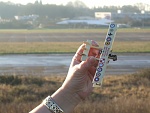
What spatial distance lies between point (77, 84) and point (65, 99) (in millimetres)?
139

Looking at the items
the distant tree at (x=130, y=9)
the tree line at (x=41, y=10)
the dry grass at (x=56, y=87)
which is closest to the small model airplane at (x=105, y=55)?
the dry grass at (x=56, y=87)

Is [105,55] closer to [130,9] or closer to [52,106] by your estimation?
[52,106]

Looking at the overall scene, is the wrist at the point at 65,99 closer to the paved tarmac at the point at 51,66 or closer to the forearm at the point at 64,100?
the forearm at the point at 64,100

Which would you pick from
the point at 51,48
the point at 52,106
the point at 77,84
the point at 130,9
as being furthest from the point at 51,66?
the point at 130,9

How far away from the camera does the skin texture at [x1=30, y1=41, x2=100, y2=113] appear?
6.81ft

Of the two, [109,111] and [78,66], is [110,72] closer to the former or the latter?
[109,111]

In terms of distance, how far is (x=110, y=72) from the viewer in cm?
1722

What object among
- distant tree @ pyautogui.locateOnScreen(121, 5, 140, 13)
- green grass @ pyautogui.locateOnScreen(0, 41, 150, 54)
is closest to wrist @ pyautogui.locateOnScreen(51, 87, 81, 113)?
green grass @ pyautogui.locateOnScreen(0, 41, 150, 54)

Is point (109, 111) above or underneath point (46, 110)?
underneath

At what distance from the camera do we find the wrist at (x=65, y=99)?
7.00 feet

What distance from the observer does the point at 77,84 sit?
2.19m

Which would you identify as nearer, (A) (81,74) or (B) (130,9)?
(A) (81,74)

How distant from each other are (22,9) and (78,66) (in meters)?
139

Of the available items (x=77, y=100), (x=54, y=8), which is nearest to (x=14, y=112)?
(x=77, y=100)
